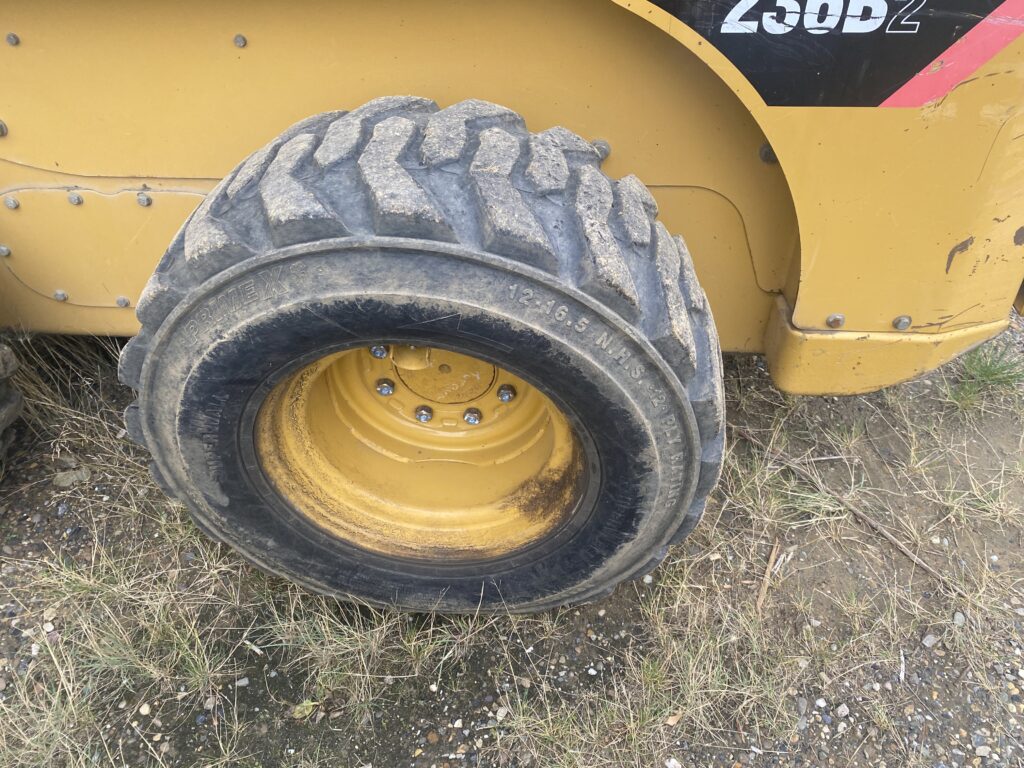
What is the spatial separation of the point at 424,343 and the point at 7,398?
137 centimetres

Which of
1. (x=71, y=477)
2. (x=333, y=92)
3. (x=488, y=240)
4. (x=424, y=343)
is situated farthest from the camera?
(x=71, y=477)

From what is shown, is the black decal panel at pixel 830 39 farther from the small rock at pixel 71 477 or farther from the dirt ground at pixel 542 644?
the small rock at pixel 71 477

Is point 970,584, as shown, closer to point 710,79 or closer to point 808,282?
point 808,282

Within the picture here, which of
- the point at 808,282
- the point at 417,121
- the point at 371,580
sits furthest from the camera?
the point at 371,580

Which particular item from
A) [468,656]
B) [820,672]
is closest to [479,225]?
[468,656]

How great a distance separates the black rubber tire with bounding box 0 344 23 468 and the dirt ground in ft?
0.43

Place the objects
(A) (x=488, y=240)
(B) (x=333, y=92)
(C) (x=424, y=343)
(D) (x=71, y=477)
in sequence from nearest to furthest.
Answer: (A) (x=488, y=240) < (C) (x=424, y=343) < (B) (x=333, y=92) < (D) (x=71, y=477)

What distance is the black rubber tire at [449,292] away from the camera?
1.32 meters

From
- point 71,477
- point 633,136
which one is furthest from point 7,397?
point 633,136

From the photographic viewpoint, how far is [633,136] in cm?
166

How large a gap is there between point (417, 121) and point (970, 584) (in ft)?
6.23

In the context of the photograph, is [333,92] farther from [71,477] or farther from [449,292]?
[71,477]

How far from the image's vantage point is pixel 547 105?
1.65m

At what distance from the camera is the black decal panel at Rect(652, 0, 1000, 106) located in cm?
130
